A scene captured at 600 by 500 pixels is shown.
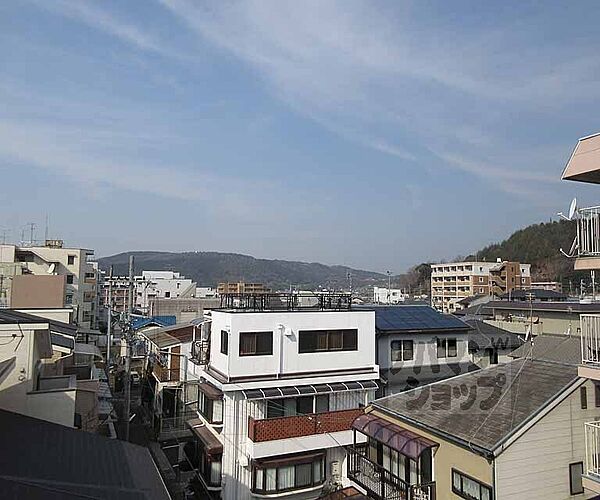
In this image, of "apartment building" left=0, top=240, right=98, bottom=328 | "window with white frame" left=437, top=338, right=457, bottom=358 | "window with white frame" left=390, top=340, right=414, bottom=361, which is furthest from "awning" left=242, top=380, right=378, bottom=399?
"apartment building" left=0, top=240, right=98, bottom=328

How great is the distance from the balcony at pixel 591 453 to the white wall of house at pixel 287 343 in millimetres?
7578

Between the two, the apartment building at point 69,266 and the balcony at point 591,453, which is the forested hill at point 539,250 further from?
the balcony at point 591,453

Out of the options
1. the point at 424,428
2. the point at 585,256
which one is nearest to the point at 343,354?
the point at 424,428

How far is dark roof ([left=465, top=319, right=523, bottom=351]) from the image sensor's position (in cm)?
2020

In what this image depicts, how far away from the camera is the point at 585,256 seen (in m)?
7.91

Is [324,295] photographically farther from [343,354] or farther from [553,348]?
[553,348]

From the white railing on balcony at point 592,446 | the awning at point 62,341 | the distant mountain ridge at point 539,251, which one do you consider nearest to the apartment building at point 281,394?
the awning at point 62,341

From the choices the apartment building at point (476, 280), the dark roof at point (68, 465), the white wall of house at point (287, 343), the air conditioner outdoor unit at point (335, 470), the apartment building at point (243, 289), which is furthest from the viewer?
the apartment building at point (476, 280)

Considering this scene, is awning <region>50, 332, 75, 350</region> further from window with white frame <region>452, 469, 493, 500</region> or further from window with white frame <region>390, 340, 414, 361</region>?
window with white frame <region>452, 469, 493, 500</region>

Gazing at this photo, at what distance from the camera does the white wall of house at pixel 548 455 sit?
30.5 ft

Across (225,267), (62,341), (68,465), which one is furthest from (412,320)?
(225,267)

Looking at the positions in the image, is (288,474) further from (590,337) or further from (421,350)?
(590,337)

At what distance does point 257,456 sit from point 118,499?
8.69 meters

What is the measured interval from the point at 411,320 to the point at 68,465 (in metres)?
14.5
